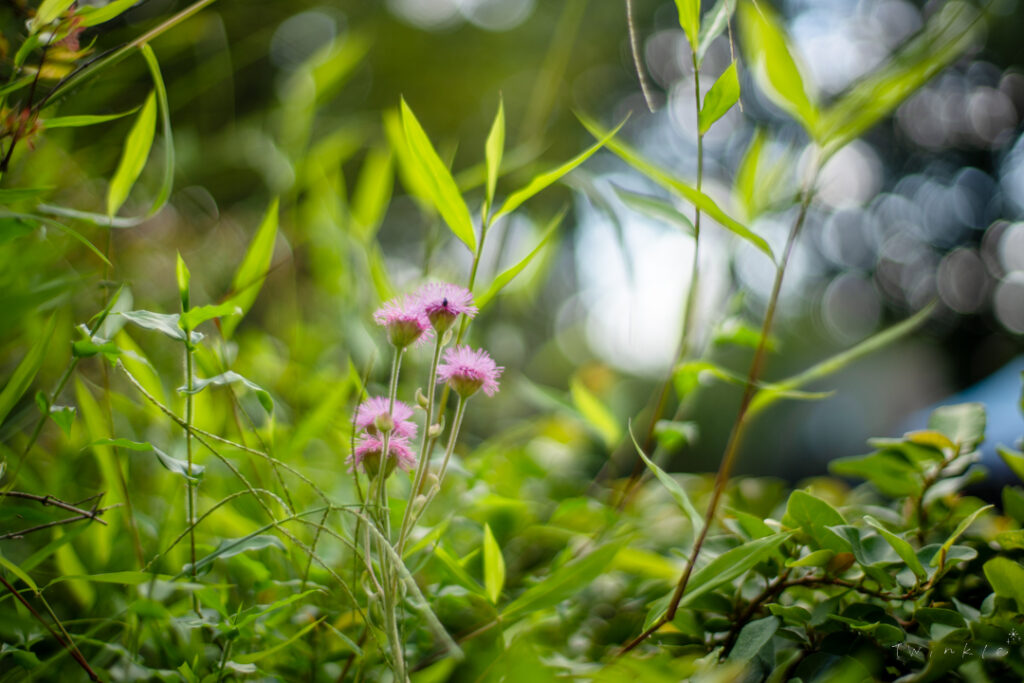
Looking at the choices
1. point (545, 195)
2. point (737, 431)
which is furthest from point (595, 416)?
point (545, 195)

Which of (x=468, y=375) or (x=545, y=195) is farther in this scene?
(x=545, y=195)

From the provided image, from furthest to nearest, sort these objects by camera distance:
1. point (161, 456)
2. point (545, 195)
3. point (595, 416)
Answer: point (545, 195)
point (595, 416)
point (161, 456)

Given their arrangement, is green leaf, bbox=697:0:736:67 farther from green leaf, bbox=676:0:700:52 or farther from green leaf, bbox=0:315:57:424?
green leaf, bbox=0:315:57:424

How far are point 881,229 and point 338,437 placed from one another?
3273mm

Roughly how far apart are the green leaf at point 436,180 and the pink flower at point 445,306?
0.02 m

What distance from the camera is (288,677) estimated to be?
24 cm

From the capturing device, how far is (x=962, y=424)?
26 cm

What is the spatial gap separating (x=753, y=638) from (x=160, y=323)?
0.21 meters

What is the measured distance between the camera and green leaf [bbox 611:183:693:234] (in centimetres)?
24

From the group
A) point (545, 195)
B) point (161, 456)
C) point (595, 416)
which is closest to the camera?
point (161, 456)

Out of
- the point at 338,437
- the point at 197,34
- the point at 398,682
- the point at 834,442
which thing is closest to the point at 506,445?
the point at 338,437

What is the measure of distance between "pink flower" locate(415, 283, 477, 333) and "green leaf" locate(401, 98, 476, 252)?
0.7 inches

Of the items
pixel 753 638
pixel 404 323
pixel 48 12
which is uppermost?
pixel 48 12

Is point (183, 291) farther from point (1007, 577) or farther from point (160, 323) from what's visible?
point (1007, 577)
